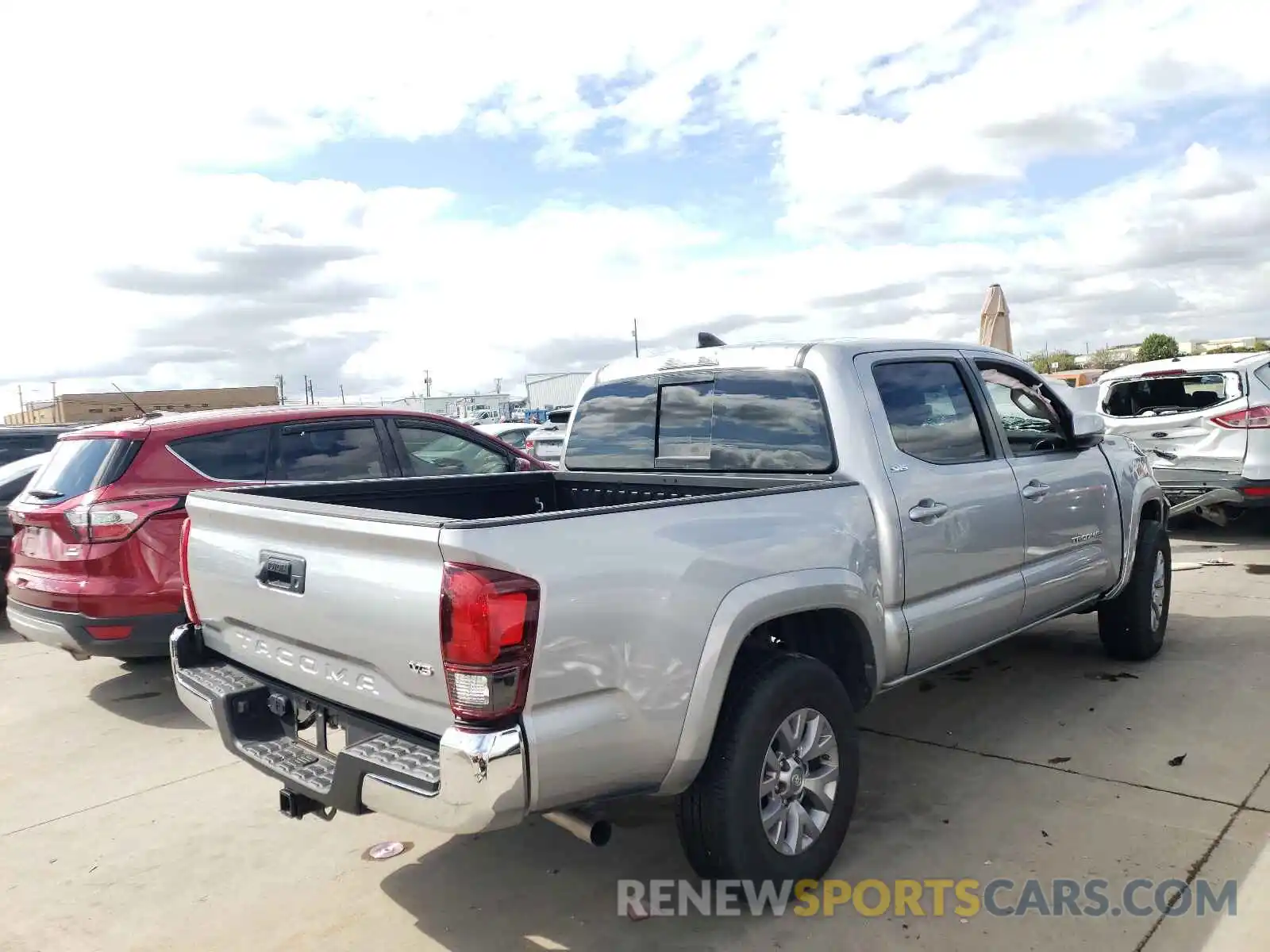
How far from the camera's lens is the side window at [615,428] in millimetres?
4473

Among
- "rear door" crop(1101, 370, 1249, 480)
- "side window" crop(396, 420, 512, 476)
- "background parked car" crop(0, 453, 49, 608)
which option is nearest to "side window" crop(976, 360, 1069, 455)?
"side window" crop(396, 420, 512, 476)

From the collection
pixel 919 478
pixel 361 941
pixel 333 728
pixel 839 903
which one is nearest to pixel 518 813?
pixel 333 728

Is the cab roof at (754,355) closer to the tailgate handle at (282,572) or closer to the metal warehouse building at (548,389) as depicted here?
the tailgate handle at (282,572)

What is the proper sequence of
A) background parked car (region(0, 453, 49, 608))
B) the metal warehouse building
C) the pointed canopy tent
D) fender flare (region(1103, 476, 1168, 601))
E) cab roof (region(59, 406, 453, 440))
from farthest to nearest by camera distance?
the metal warehouse building < the pointed canopy tent < background parked car (region(0, 453, 49, 608)) < cab roof (region(59, 406, 453, 440)) < fender flare (region(1103, 476, 1168, 601))

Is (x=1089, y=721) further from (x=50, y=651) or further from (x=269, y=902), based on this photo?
(x=50, y=651)

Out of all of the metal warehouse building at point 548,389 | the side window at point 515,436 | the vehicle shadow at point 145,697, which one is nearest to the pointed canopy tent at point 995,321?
the side window at point 515,436

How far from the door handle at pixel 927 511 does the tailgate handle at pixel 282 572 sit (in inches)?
87.0

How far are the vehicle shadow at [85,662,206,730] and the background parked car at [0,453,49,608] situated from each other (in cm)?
200

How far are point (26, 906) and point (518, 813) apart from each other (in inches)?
84.2

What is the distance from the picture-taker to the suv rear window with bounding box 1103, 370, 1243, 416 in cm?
868

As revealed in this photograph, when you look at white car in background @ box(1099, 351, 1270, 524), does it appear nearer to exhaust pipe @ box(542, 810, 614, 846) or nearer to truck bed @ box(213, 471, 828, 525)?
truck bed @ box(213, 471, 828, 525)

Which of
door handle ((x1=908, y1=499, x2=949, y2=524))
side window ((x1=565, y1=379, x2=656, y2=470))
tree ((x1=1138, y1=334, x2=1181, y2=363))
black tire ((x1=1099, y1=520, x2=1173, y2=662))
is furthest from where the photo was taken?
tree ((x1=1138, y1=334, x2=1181, y2=363))

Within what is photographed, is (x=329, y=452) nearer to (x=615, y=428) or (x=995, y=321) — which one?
(x=615, y=428)

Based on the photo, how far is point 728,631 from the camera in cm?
281
